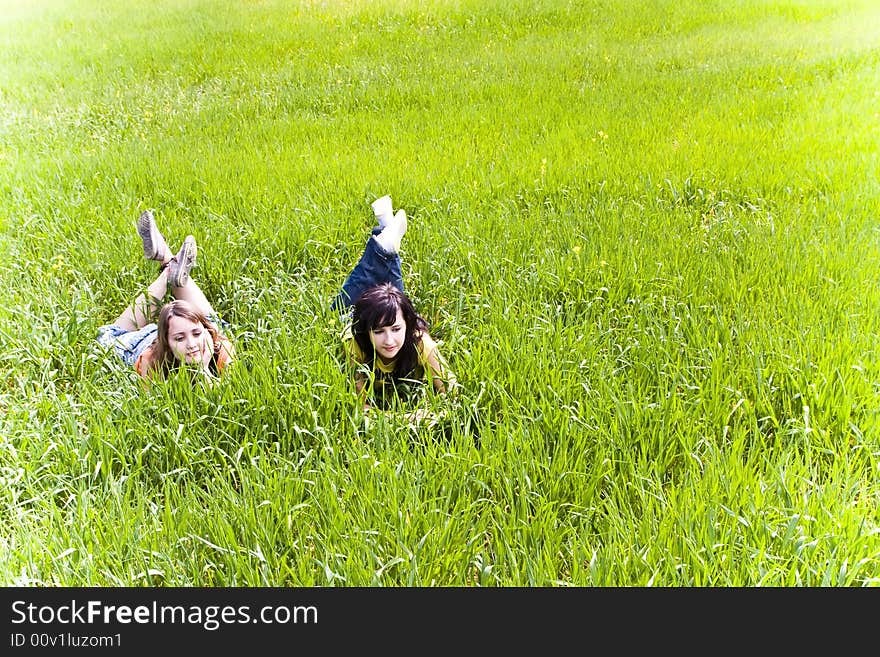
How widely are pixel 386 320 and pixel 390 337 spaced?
0.06 m

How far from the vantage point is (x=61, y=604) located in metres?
1.32

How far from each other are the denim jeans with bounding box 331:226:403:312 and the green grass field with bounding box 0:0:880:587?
130 mm

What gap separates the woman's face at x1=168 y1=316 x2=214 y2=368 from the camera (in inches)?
81.3

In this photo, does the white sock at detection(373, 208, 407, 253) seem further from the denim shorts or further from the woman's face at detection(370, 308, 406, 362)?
the denim shorts

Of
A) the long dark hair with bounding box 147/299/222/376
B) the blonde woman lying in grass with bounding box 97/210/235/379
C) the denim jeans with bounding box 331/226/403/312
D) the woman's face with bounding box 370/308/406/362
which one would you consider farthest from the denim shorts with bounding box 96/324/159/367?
the woman's face with bounding box 370/308/406/362

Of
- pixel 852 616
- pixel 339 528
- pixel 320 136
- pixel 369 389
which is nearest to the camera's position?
pixel 852 616

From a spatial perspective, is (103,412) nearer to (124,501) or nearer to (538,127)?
(124,501)

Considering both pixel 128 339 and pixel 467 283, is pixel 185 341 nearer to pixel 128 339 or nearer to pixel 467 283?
pixel 128 339

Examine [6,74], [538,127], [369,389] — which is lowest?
[369,389]

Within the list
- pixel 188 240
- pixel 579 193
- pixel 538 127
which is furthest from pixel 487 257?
pixel 538 127

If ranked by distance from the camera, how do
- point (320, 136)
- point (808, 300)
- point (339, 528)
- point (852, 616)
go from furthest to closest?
point (320, 136)
point (808, 300)
point (339, 528)
point (852, 616)

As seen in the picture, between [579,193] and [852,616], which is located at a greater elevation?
[579,193]

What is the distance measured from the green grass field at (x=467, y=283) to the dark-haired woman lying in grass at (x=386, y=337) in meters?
0.08

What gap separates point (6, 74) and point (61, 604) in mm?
3735
